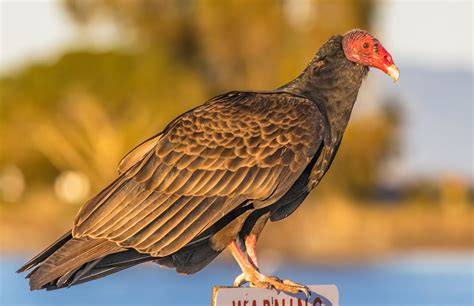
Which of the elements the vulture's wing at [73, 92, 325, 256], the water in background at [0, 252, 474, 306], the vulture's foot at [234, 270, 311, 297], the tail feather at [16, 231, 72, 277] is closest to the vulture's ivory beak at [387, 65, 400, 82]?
the vulture's wing at [73, 92, 325, 256]

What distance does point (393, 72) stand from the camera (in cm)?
631

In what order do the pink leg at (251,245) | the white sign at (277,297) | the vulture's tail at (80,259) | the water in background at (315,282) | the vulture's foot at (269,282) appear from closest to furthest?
the white sign at (277,297)
the vulture's foot at (269,282)
the vulture's tail at (80,259)
the pink leg at (251,245)
the water in background at (315,282)

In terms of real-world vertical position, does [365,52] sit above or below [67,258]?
above

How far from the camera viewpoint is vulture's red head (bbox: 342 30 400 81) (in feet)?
20.9

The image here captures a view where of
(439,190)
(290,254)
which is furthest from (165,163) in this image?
(439,190)

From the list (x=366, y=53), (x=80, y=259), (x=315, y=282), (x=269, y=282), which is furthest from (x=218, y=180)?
(x=315, y=282)

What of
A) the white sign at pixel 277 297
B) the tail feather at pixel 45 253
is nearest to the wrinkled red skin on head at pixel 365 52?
the white sign at pixel 277 297

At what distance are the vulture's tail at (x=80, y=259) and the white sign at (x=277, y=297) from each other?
0.72 m

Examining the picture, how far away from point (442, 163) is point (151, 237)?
334 ft

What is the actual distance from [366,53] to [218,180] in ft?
3.18

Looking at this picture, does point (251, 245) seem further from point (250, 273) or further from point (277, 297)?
point (277, 297)

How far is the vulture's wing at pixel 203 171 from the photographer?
5.91 meters

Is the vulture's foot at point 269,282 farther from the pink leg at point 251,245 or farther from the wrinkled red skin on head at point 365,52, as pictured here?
the wrinkled red skin on head at point 365,52

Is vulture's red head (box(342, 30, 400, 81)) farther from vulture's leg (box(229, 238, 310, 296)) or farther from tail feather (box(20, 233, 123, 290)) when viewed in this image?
tail feather (box(20, 233, 123, 290))
